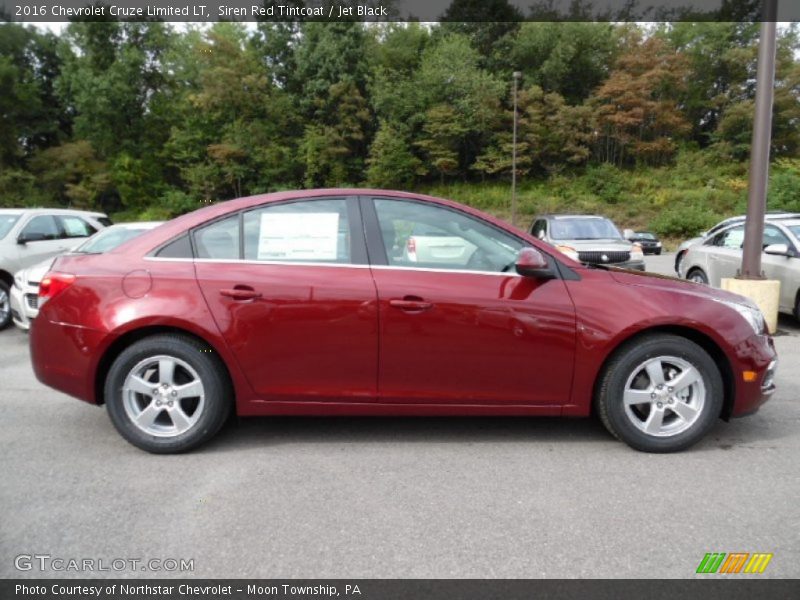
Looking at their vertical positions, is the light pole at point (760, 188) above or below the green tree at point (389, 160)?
below

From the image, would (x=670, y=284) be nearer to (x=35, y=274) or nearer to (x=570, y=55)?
(x=35, y=274)

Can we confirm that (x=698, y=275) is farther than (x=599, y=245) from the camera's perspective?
No

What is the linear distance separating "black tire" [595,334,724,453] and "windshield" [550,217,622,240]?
8.36 m

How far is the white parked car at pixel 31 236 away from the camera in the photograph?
26.5 feet

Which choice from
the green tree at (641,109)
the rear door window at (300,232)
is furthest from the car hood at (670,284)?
the green tree at (641,109)

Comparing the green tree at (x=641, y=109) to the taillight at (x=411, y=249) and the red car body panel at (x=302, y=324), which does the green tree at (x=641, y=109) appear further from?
the red car body panel at (x=302, y=324)

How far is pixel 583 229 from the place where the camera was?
39.3 ft

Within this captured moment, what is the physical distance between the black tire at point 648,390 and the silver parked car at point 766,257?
5.20 m

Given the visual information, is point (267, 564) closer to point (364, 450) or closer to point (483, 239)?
point (364, 450)

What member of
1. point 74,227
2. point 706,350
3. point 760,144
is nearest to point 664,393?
point 706,350

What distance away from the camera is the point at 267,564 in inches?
97.5

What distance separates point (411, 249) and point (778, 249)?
20.6 feet
